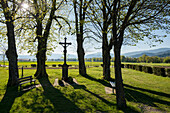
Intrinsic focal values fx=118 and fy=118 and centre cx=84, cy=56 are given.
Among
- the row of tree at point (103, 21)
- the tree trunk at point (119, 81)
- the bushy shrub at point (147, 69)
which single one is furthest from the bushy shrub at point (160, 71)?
the tree trunk at point (119, 81)

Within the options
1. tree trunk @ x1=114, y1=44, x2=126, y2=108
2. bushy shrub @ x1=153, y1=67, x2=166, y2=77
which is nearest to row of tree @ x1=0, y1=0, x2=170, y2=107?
tree trunk @ x1=114, y1=44, x2=126, y2=108

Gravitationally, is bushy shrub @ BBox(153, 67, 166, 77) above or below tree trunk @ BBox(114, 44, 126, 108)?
below

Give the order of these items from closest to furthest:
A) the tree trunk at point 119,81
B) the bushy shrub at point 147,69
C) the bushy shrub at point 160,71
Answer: the tree trunk at point 119,81 < the bushy shrub at point 160,71 < the bushy shrub at point 147,69

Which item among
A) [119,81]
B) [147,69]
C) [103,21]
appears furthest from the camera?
[147,69]

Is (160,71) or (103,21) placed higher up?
(103,21)

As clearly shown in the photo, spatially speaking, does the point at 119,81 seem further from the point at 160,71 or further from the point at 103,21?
the point at 160,71

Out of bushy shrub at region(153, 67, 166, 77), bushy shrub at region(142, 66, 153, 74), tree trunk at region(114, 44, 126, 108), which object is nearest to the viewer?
tree trunk at region(114, 44, 126, 108)

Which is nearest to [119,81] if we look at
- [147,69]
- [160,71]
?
[160,71]

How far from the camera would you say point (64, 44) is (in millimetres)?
12023

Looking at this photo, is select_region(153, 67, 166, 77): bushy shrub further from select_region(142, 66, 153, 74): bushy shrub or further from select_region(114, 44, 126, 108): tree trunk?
select_region(114, 44, 126, 108): tree trunk

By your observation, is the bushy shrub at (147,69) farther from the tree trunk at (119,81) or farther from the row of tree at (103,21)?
the tree trunk at (119,81)

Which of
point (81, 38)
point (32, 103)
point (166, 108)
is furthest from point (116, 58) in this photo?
point (81, 38)

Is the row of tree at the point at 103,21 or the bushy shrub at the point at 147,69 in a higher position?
the row of tree at the point at 103,21

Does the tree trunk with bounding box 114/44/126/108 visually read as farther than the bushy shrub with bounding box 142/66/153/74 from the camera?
No
